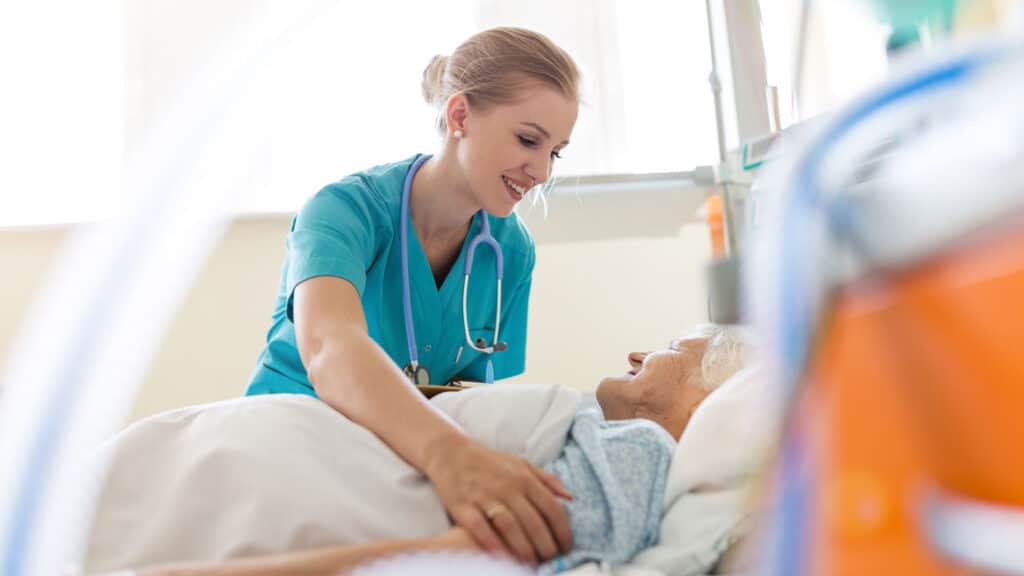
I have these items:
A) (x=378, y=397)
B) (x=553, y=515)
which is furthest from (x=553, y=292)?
(x=553, y=515)

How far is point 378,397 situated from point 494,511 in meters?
0.20

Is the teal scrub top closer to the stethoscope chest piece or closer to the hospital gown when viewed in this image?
the stethoscope chest piece

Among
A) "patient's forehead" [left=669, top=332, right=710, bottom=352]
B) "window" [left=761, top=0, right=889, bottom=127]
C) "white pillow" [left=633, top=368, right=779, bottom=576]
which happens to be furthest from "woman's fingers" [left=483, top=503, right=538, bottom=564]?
"patient's forehead" [left=669, top=332, right=710, bottom=352]

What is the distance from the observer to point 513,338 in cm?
154

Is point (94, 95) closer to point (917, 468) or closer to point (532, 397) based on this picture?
point (532, 397)

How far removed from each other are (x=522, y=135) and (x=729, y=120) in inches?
24.5

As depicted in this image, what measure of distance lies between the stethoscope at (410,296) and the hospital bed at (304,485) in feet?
1.32

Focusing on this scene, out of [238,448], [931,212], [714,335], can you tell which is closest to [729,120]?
[714,335]

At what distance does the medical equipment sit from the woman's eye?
79 cm

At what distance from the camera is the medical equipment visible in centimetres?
34

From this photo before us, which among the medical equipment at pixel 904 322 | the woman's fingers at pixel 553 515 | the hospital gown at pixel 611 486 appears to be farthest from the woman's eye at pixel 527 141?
the medical equipment at pixel 904 322

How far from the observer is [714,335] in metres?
1.11

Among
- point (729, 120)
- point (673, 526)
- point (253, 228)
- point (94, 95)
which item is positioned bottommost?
point (673, 526)

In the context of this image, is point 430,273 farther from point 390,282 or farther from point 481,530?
point 481,530
